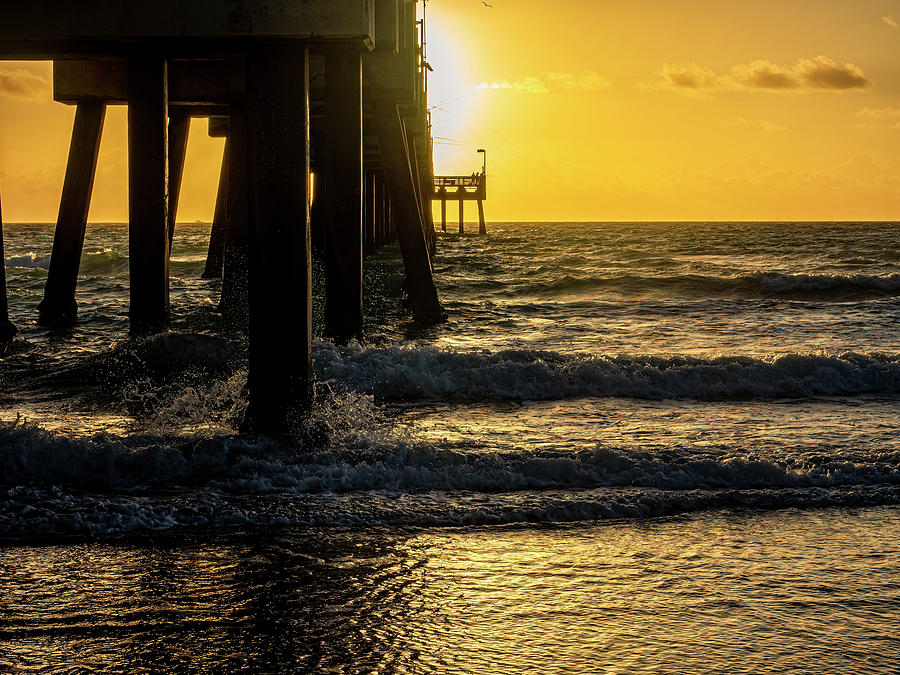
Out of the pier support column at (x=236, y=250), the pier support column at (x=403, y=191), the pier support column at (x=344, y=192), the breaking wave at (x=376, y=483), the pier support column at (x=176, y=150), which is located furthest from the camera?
the pier support column at (x=176, y=150)

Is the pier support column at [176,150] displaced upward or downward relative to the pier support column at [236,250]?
upward

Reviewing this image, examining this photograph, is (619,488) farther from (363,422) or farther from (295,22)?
(295,22)

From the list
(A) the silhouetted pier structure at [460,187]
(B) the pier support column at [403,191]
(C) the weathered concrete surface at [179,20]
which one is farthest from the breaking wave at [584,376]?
(A) the silhouetted pier structure at [460,187]

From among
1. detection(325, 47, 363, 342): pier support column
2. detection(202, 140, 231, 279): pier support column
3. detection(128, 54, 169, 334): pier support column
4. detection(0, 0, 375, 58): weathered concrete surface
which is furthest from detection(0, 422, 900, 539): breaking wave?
detection(202, 140, 231, 279): pier support column

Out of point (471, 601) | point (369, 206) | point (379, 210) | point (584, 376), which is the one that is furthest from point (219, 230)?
point (471, 601)

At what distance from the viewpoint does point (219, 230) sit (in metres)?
22.6

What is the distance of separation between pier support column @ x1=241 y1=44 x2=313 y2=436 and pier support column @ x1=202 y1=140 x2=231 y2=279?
15.1 m

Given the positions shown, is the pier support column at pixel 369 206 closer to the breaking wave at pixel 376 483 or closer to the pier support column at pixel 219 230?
the pier support column at pixel 219 230

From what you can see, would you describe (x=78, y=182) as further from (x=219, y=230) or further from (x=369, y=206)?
(x=369, y=206)

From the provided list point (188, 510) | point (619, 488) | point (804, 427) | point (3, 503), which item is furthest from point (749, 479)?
point (3, 503)

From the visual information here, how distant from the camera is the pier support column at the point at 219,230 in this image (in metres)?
20.9

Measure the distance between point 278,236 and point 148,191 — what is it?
3609 millimetres

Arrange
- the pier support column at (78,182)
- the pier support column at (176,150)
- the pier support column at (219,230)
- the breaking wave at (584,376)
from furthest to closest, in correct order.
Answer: the pier support column at (219,230) → the pier support column at (176,150) → the pier support column at (78,182) → the breaking wave at (584,376)

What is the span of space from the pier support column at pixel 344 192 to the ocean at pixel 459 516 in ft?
1.31
